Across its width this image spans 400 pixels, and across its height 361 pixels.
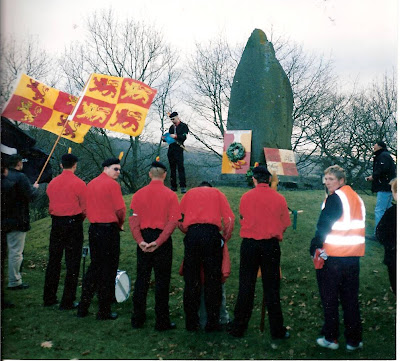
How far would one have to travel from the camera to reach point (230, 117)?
39.6 feet

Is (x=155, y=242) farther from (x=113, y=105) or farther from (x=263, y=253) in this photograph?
(x=113, y=105)

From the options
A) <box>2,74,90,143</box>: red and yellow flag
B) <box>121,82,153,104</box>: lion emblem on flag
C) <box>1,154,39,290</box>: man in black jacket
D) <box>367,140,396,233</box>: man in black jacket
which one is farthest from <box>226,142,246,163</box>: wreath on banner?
<box>1,154,39,290</box>: man in black jacket

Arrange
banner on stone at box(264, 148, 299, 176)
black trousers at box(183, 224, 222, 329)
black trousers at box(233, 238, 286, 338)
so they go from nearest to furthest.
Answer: black trousers at box(233, 238, 286, 338) < black trousers at box(183, 224, 222, 329) < banner on stone at box(264, 148, 299, 176)

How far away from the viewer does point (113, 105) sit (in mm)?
6758

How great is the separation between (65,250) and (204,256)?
2.20 meters

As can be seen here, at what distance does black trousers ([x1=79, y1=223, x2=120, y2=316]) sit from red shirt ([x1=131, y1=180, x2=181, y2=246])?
50 cm

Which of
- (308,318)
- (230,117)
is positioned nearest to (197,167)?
(230,117)

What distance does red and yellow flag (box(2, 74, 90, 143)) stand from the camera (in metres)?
6.46

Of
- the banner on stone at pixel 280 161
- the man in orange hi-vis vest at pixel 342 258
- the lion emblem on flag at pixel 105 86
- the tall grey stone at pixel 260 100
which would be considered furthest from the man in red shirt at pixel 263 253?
the tall grey stone at pixel 260 100

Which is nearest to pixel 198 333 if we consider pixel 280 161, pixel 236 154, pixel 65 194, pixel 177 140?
pixel 65 194

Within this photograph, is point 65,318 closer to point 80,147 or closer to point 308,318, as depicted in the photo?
point 308,318

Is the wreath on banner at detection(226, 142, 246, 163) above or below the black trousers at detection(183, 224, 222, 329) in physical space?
above

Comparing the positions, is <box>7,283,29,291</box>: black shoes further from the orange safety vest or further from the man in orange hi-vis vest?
the orange safety vest

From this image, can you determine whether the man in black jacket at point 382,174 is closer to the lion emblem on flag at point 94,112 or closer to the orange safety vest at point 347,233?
the orange safety vest at point 347,233
